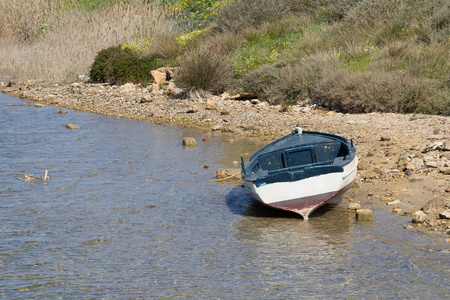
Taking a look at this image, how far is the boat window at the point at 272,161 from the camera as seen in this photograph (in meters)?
9.30

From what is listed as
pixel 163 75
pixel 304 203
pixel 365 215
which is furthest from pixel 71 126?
pixel 365 215

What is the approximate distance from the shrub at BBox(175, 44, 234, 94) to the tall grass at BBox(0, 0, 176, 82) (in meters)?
6.72

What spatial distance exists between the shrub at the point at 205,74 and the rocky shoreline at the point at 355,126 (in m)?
0.56

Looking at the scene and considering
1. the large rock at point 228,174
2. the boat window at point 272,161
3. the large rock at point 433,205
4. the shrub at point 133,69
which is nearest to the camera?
the large rock at point 433,205

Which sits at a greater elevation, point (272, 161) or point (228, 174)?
point (272, 161)

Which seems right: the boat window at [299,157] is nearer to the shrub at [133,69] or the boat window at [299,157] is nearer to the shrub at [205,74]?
the shrub at [205,74]

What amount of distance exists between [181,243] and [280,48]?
14.5 metres

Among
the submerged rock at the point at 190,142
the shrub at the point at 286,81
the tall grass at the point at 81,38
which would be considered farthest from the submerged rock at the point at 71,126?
the tall grass at the point at 81,38

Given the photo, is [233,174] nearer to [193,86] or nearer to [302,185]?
[302,185]

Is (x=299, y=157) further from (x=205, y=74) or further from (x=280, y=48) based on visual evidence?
(x=280, y=48)

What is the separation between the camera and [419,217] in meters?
7.73

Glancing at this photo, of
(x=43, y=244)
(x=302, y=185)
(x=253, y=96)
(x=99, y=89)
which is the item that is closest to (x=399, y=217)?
(x=302, y=185)

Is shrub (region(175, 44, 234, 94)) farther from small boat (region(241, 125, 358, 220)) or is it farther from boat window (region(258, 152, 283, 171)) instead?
small boat (region(241, 125, 358, 220))

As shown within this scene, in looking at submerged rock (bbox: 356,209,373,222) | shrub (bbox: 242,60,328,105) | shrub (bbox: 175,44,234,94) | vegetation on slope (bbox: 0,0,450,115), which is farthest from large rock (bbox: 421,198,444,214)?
shrub (bbox: 175,44,234,94)
